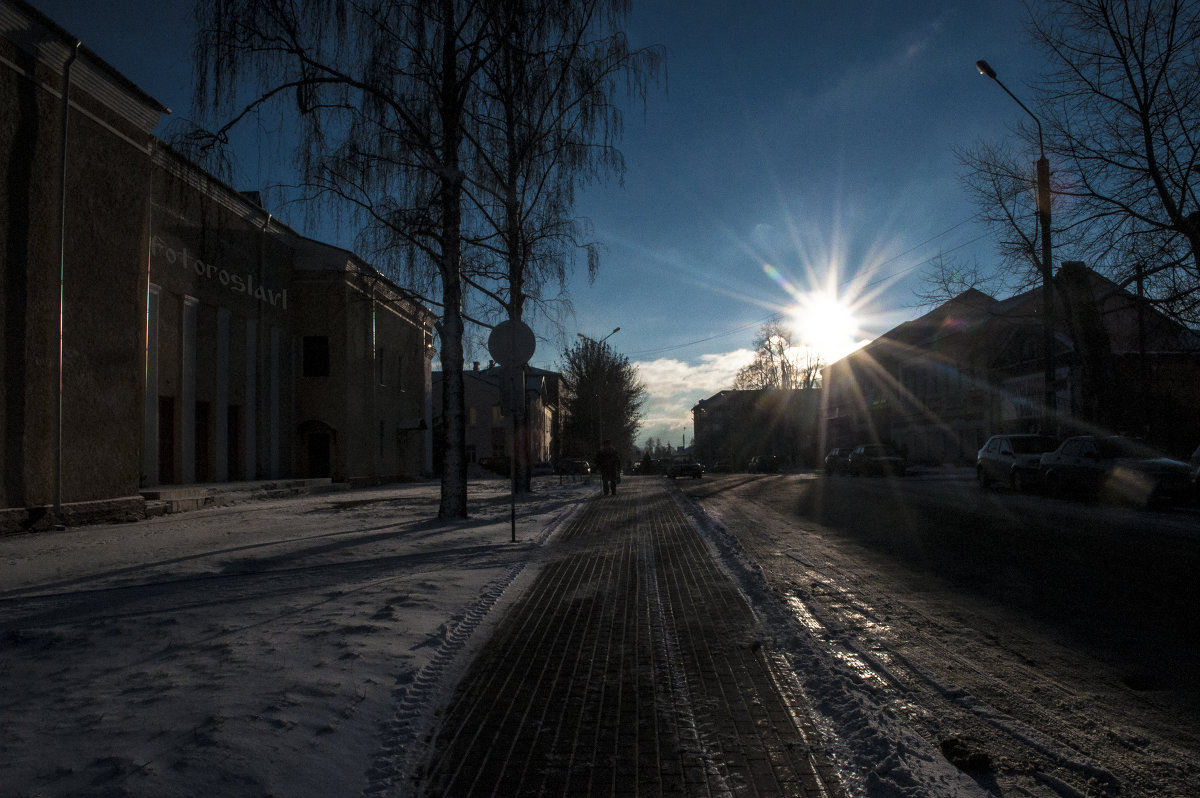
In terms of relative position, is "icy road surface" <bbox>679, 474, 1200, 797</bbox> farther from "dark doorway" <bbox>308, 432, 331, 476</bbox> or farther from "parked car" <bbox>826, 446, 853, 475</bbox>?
"parked car" <bbox>826, 446, 853, 475</bbox>

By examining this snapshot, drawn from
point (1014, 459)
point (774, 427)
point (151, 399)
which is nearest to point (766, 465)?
point (774, 427)

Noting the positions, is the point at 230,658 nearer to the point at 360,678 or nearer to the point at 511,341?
the point at 360,678

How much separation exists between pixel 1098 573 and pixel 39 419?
14.9 m

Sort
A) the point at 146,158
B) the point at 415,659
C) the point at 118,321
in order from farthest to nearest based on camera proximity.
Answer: the point at 146,158
the point at 118,321
the point at 415,659

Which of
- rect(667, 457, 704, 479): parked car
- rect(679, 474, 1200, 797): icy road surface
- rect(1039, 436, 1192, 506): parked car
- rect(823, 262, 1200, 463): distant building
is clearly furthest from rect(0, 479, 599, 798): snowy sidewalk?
rect(667, 457, 704, 479): parked car

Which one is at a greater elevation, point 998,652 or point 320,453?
point 320,453

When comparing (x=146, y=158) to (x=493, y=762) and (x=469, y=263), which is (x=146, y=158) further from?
(x=493, y=762)

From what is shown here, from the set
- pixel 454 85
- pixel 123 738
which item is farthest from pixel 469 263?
pixel 123 738

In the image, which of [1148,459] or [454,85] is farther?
[1148,459]

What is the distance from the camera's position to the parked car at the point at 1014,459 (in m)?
19.7

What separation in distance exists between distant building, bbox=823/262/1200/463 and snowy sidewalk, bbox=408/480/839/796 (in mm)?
17253

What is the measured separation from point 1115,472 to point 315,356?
2468 cm

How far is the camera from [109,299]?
13836 mm

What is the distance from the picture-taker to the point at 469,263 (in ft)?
50.5
